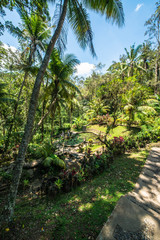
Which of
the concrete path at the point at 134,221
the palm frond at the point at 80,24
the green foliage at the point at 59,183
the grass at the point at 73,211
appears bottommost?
the grass at the point at 73,211

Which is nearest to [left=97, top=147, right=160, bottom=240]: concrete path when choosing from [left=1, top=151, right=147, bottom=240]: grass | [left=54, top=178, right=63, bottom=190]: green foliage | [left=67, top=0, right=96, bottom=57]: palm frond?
[left=1, top=151, right=147, bottom=240]: grass

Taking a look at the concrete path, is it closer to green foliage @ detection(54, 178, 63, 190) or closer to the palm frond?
green foliage @ detection(54, 178, 63, 190)

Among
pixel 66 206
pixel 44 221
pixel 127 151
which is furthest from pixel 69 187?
pixel 127 151

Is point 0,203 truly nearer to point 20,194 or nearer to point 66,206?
point 20,194

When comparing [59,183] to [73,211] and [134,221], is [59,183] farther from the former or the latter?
[134,221]

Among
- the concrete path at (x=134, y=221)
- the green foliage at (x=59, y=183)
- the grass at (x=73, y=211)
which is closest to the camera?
the concrete path at (x=134, y=221)

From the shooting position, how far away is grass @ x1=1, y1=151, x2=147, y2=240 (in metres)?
2.01

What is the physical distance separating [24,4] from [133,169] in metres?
6.53

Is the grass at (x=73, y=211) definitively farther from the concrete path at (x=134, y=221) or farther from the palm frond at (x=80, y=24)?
the palm frond at (x=80, y=24)

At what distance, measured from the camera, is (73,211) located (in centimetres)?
254

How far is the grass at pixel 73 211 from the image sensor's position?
2010 millimetres

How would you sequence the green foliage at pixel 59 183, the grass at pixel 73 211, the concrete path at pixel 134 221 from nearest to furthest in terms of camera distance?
the concrete path at pixel 134 221 < the grass at pixel 73 211 < the green foliage at pixel 59 183

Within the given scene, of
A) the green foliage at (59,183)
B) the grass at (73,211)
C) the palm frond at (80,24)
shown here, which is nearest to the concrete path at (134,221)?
the grass at (73,211)

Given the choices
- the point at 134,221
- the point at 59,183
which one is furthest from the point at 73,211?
the point at 134,221
